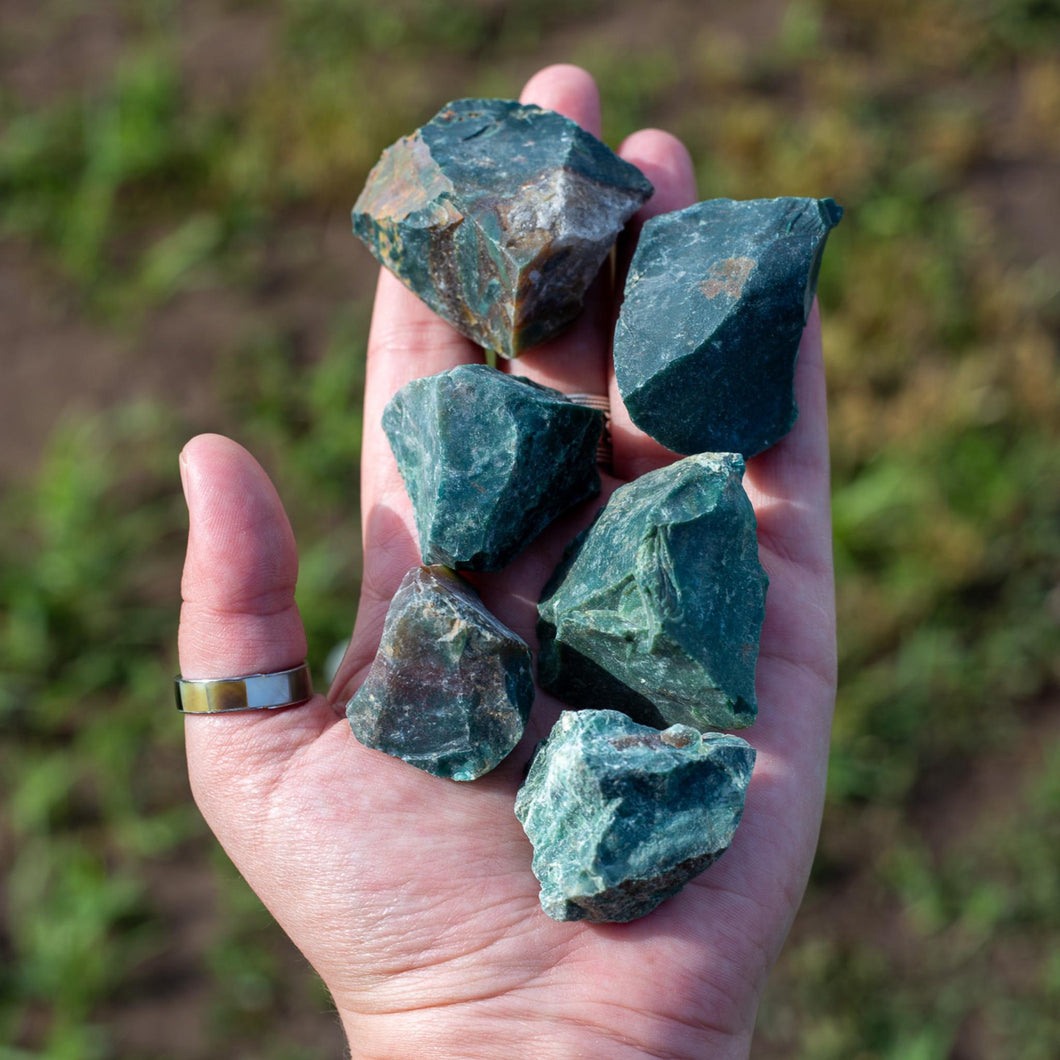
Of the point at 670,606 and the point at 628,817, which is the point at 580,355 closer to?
the point at 670,606

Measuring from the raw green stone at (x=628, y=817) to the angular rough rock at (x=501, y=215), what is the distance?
1018 millimetres

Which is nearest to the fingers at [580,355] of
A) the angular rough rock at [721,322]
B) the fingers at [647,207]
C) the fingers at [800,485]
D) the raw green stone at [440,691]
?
the fingers at [647,207]

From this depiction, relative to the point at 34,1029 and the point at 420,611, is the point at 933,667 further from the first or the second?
the point at 34,1029

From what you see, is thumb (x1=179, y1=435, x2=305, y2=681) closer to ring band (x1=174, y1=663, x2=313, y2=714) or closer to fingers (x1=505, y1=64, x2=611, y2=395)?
ring band (x1=174, y1=663, x2=313, y2=714)

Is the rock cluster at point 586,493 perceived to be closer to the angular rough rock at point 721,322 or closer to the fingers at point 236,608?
the angular rough rock at point 721,322

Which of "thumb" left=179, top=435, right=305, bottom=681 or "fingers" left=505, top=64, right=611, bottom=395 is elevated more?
"fingers" left=505, top=64, right=611, bottom=395

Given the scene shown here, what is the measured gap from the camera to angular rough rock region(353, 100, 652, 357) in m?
2.43

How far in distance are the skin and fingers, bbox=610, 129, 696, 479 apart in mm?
639

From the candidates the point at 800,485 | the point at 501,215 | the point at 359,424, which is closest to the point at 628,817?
the point at 800,485

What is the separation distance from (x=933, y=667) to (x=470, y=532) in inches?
68.0

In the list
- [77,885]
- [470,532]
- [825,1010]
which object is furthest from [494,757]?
[77,885]

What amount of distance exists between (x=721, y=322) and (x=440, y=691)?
952 millimetres

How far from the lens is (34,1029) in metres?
3.09

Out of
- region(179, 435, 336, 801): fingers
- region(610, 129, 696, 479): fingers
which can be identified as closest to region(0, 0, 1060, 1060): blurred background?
region(610, 129, 696, 479): fingers
